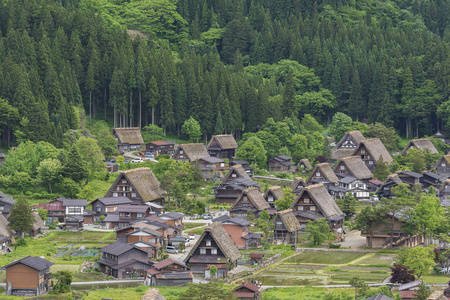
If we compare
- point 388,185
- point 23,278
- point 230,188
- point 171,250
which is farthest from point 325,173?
point 23,278

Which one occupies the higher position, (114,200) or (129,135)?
(129,135)

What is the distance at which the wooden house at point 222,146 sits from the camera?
97.0 meters

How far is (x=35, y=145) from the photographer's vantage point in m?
82.6

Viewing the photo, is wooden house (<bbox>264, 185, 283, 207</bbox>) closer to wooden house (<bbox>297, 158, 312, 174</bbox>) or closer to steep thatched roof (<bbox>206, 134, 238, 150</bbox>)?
wooden house (<bbox>297, 158, 312, 174</bbox>)

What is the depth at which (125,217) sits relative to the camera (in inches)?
2763

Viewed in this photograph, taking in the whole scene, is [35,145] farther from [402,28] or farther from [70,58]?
[402,28]

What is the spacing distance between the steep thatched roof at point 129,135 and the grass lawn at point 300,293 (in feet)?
157

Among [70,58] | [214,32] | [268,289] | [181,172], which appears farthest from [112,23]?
[268,289]

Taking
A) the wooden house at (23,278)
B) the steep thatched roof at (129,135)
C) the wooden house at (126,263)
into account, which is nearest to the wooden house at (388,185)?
the steep thatched roof at (129,135)

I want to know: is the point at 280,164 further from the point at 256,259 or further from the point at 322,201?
the point at 256,259

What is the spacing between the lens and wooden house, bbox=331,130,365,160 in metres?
97.6

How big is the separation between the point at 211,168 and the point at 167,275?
37.8m

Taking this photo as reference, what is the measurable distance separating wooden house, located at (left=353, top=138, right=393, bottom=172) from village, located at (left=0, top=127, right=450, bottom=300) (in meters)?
3.65

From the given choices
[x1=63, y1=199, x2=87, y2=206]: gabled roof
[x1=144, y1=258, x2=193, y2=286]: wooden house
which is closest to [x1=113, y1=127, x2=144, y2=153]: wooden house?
[x1=63, y1=199, x2=87, y2=206]: gabled roof
